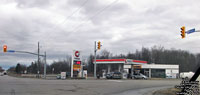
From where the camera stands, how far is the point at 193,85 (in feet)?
47.3

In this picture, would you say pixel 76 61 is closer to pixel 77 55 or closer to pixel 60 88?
pixel 77 55

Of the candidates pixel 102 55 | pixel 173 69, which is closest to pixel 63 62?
pixel 102 55

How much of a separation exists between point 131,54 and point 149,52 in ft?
51.7

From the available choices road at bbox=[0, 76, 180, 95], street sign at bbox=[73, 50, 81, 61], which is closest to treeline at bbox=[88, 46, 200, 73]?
street sign at bbox=[73, 50, 81, 61]

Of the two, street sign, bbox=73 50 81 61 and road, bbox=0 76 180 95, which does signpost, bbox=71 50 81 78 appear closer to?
street sign, bbox=73 50 81 61

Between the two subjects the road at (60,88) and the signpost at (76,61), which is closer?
the road at (60,88)

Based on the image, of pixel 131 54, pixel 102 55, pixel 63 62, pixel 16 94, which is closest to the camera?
pixel 16 94

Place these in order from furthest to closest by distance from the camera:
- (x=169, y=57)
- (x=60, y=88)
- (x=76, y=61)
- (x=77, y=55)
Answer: (x=169, y=57) < (x=77, y=55) < (x=76, y=61) < (x=60, y=88)

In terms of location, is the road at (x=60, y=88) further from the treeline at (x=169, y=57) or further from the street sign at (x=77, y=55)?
A: the treeline at (x=169, y=57)

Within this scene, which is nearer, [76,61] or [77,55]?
[76,61]

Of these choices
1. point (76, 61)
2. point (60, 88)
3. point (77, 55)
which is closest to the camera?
point (60, 88)

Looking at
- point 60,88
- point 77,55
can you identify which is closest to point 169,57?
point 77,55

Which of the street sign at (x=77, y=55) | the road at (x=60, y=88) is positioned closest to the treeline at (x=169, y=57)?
the street sign at (x=77, y=55)

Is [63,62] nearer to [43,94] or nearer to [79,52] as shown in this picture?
[79,52]
